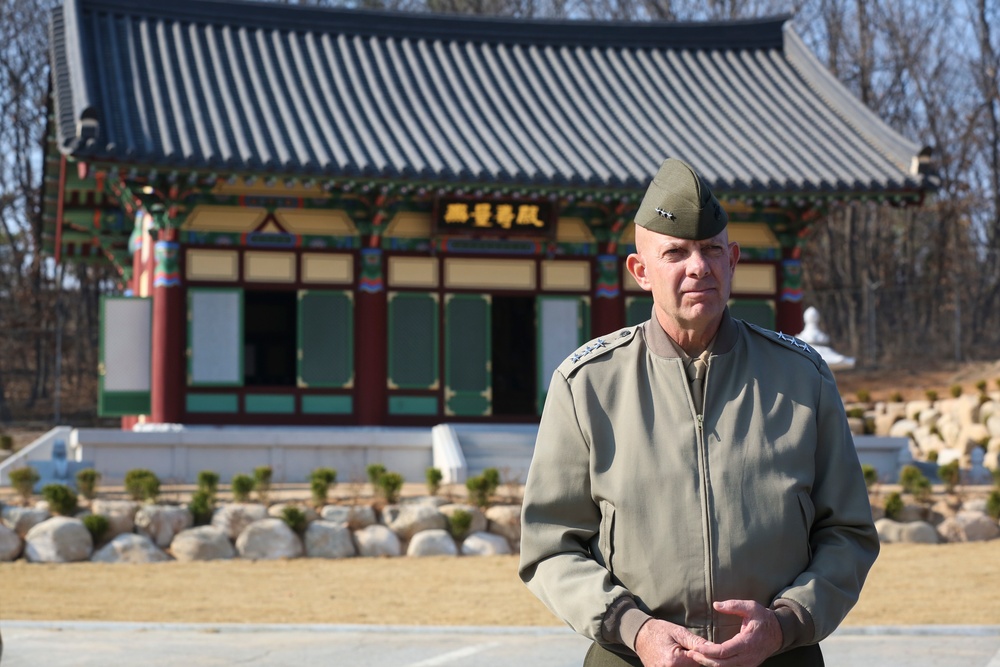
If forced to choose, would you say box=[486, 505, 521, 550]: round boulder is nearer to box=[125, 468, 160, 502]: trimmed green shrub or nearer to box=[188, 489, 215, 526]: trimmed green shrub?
box=[188, 489, 215, 526]: trimmed green shrub

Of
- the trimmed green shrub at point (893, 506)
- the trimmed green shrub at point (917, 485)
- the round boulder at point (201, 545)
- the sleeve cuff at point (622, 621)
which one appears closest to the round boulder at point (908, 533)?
the trimmed green shrub at point (893, 506)

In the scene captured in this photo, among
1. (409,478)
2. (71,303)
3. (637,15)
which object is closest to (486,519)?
(409,478)

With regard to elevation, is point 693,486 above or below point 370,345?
below

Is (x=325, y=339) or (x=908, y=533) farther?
(x=325, y=339)

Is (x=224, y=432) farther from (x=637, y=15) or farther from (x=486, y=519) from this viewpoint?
(x=637, y=15)

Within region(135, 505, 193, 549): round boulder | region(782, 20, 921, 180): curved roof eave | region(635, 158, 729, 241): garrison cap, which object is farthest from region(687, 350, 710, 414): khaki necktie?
region(782, 20, 921, 180): curved roof eave

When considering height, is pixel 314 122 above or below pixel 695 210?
above

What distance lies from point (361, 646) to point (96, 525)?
4.76m

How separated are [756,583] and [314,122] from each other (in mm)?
15411

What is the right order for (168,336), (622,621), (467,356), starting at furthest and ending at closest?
(467,356) → (168,336) → (622,621)

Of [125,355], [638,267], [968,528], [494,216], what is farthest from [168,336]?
[638,267]

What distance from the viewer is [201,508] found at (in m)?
11.8

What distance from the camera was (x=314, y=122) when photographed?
17359mm

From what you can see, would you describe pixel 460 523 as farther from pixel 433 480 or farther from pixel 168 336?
pixel 168 336
